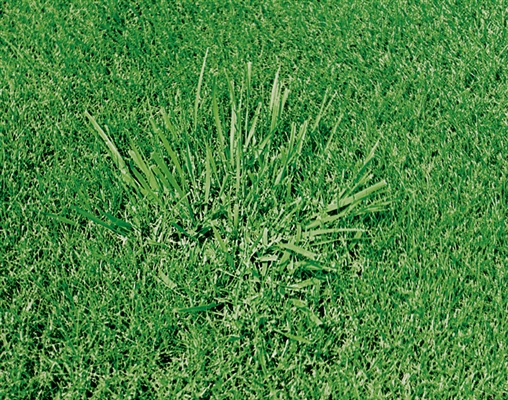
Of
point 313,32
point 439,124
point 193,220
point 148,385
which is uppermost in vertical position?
point 313,32

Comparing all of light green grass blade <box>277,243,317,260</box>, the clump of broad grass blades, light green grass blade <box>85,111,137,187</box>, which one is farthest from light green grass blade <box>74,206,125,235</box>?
light green grass blade <box>277,243,317,260</box>

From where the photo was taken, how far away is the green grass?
1.55 meters

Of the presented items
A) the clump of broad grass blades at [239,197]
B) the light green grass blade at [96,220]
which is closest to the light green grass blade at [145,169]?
the clump of broad grass blades at [239,197]

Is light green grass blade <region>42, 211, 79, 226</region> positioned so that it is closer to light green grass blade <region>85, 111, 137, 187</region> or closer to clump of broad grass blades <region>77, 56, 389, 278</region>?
clump of broad grass blades <region>77, 56, 389, 278</region>

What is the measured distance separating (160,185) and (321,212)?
1.62 ft

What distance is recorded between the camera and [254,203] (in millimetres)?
1809

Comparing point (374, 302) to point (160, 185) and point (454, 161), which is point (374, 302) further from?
point (160, 185)

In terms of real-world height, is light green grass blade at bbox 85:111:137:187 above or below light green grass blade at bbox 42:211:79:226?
above

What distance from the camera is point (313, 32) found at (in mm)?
2402

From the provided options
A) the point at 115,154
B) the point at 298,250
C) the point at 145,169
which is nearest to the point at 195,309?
the point at 298,250

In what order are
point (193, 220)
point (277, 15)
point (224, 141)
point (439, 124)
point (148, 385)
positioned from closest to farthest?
point (148, 385) < point (193, 220) < point (224, 141) < point (439, 124) < point (277, 15)

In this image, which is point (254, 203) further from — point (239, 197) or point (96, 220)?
point (96, 220)

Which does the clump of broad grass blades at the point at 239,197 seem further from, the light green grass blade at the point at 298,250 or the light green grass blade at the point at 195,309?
the light green grass blade at the point at 195,309

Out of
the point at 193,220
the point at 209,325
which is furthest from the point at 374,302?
the point at 193,220
